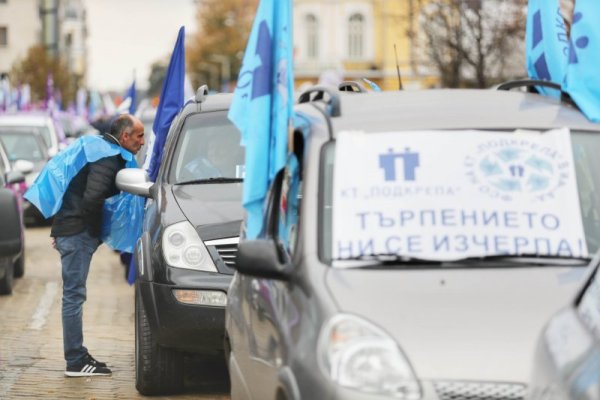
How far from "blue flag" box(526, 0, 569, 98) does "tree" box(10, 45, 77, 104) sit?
7334 cm

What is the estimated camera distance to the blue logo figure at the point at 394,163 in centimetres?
582

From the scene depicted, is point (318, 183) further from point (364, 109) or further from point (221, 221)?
point (221, 221)

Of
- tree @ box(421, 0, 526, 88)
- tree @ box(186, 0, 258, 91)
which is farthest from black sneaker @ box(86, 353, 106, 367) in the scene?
tree @ box(186, 0, 258, 91)

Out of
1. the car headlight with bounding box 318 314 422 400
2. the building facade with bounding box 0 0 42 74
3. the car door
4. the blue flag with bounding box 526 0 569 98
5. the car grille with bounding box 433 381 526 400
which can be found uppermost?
the building facade with bounding box 0 0 42 74

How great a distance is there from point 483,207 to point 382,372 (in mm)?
1048

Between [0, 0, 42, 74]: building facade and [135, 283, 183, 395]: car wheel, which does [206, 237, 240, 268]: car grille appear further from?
[0, 0, 42, 74]: building facade

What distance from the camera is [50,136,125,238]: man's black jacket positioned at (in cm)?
1015

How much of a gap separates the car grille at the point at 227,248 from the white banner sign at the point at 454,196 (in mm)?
3133

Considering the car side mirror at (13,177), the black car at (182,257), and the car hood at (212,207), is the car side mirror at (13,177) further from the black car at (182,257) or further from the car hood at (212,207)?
the car hood at (212,207)

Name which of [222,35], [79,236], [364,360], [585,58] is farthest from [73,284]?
[222,35]

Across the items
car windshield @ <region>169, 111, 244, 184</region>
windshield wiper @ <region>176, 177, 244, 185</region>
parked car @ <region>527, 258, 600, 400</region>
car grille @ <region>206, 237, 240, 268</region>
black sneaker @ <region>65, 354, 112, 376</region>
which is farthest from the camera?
black sneaker @ <region>65, 354, 112, 376</region>

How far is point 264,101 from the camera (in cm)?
661

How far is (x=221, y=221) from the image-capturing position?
30.2 ft

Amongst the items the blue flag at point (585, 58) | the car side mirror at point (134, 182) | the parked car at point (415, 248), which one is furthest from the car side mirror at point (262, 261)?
the car side mirror at point (134, 182)
